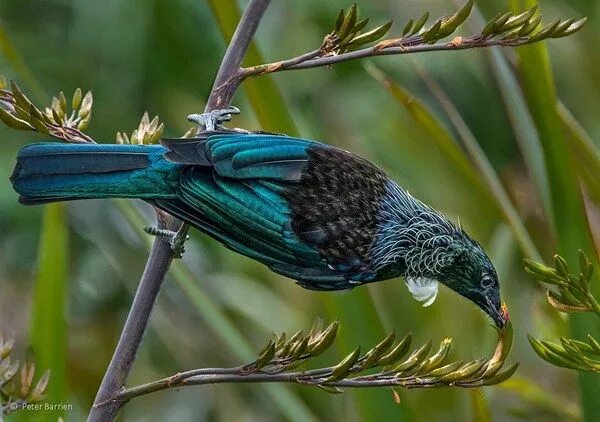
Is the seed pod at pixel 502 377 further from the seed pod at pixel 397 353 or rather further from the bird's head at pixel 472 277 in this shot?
the bird's head at pixel 472 277

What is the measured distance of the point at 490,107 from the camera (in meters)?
3.38

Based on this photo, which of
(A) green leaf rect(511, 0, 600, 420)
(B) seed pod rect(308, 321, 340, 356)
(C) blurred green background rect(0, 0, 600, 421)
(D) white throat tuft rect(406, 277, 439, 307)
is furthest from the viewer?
(C) blurred green background rect(0, 0, 600, 421)

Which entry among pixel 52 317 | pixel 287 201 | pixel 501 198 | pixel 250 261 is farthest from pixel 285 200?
pixel 250 261

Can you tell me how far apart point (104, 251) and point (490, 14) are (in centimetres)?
126

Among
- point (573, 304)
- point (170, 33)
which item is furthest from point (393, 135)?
point (573, 304)

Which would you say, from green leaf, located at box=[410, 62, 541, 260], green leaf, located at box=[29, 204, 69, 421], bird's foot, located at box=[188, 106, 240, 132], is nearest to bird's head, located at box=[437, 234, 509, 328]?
bird's foot, located at box=[188, 106, 240, 132]

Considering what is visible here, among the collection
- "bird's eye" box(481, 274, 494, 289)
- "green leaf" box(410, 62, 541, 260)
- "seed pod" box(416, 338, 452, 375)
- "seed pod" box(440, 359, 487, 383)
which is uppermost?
"green leaf" box(410, 62, 541, 260)

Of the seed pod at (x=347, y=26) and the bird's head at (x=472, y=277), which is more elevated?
the seed pod at (x=347, y=26)

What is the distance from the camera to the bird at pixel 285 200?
1282 millimetres

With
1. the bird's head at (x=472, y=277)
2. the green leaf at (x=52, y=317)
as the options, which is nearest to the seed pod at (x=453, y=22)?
the bird's head at (x=472, y=277)

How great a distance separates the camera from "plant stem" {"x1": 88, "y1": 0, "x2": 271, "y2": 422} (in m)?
1.11

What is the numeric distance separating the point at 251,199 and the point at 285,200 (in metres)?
0.05

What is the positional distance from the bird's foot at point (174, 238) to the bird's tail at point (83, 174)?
0.30ft

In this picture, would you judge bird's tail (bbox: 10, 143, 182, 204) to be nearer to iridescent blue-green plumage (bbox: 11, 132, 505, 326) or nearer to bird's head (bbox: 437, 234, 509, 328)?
iridescent blue-green plumage (bbox: 11, 132, 505, 326)
